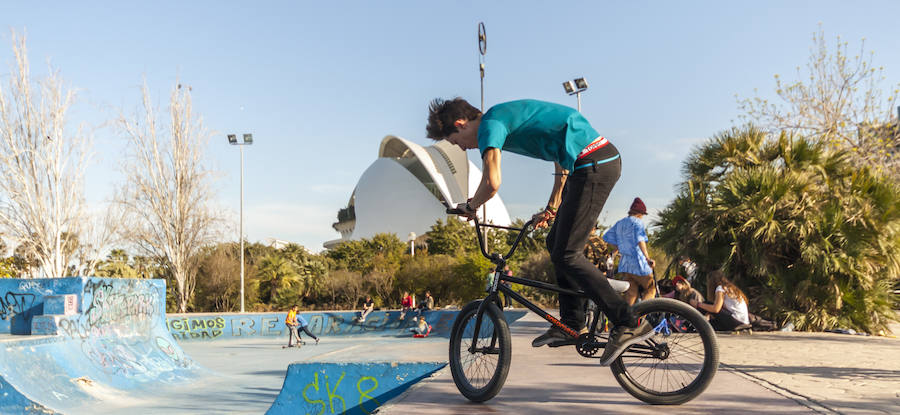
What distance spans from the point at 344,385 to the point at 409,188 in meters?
63.2

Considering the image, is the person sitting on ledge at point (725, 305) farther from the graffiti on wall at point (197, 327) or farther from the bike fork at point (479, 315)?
the graffiti on wall at point (197, 327)

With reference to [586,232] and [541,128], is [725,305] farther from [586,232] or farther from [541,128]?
[541,128]

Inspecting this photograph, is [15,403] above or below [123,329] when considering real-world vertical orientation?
below

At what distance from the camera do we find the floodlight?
25.9 meters

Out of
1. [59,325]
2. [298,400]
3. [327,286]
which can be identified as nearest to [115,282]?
[59,325]

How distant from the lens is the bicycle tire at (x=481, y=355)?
10.8ft

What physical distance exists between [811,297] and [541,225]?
783cm

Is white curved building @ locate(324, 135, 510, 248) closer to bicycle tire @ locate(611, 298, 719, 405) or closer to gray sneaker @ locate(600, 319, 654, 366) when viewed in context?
bicycle tire @ locate(611, 298, 719, 405)

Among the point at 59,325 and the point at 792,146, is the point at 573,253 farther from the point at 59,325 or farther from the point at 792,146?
the point at 59,325

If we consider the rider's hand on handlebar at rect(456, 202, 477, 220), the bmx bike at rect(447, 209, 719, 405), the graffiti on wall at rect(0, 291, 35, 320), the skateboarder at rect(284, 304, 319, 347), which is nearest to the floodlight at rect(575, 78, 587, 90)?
the skateboarder at rect(284, 304, 319, 347)

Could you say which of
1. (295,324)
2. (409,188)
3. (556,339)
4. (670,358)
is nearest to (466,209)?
(556,339)

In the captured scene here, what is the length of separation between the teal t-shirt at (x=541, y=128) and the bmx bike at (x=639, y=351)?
0.48m

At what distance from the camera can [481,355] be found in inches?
138

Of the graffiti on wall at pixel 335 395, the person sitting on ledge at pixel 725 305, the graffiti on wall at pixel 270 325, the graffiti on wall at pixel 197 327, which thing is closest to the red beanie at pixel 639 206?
the person sitting on ledge at pixel 725 305
